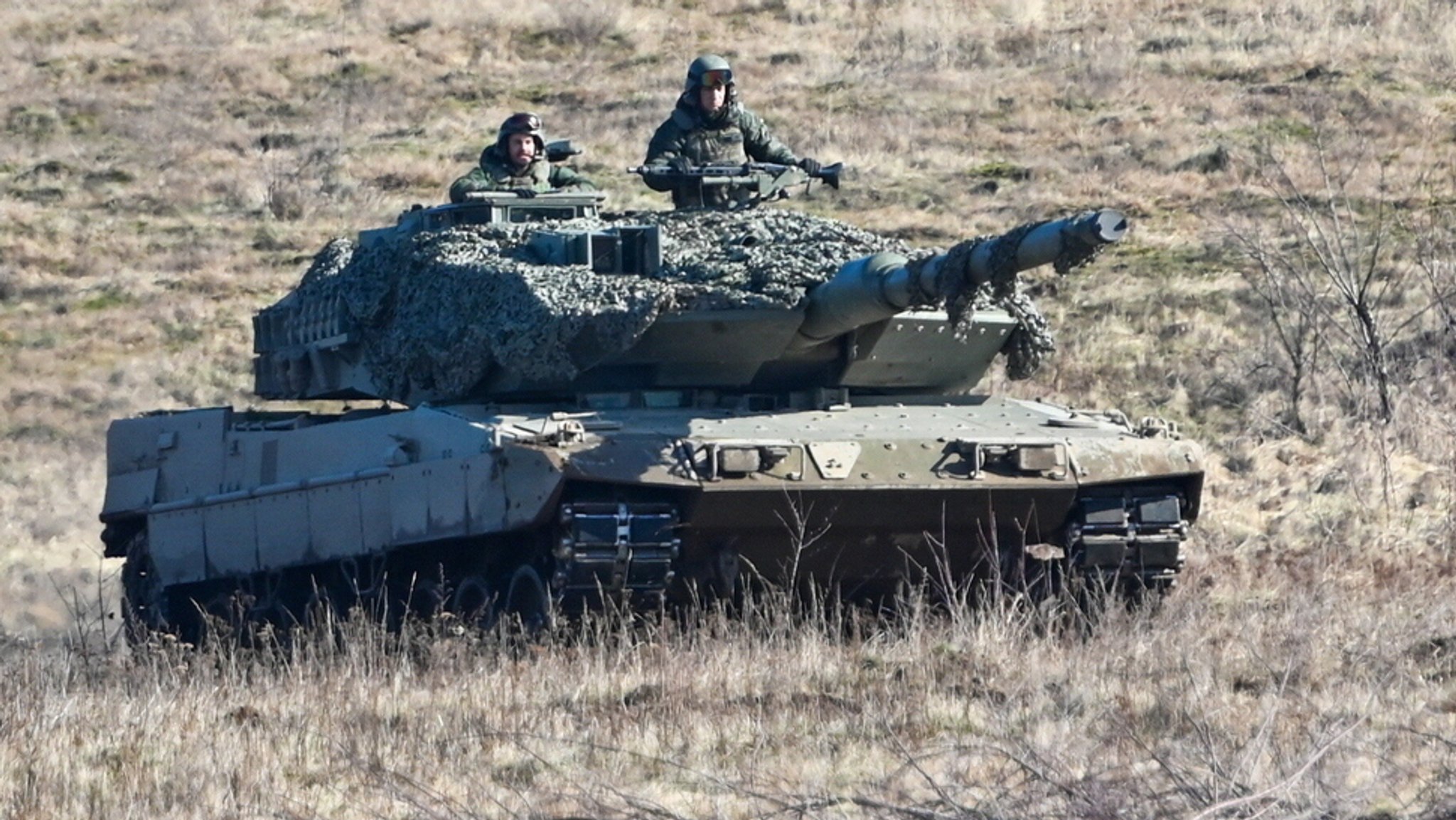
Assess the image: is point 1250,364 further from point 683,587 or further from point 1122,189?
point 683,587

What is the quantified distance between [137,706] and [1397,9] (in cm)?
3289

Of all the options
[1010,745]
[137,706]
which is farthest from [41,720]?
[1010,745]

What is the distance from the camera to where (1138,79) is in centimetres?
3800

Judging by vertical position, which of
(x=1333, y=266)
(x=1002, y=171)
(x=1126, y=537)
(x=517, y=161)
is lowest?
(x=1126, y=537)

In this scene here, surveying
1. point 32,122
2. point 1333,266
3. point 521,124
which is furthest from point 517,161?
point 32,122

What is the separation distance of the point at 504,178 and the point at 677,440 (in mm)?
3824

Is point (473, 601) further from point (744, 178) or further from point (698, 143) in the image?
point (698, 143)

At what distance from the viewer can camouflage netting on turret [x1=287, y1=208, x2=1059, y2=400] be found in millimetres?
13531

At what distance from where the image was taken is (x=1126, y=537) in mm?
13562

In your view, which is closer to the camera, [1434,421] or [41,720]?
[41,720]

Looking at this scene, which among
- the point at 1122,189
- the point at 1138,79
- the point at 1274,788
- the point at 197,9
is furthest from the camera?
the point at 197,9

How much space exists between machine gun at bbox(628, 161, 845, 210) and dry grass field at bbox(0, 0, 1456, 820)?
3.03 metres

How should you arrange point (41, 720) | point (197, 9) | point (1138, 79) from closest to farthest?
1. point (41, 720)
2. point (1138, 79)
3. point (197, 9)

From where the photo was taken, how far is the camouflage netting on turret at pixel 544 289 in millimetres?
13531
